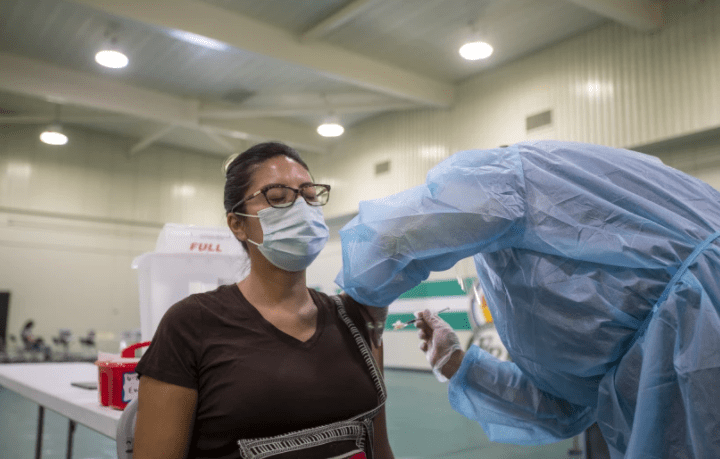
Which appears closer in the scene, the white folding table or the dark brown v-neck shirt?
the dark brown v-neck shirt

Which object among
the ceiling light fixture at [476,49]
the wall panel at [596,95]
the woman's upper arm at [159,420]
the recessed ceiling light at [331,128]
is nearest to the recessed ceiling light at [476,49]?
the ceiling light fixture at [476,49]

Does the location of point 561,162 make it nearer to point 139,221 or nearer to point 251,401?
A: point 251,401

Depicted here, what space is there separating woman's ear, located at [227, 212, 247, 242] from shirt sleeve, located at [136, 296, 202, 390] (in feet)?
0.85

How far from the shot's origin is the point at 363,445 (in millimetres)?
1174

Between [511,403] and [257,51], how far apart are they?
6.18 metres

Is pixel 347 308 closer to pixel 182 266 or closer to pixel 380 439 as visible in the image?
pixel 380 439

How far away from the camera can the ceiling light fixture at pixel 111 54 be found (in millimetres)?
6219

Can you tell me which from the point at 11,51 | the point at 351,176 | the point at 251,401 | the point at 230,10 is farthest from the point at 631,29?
the point at 11,51

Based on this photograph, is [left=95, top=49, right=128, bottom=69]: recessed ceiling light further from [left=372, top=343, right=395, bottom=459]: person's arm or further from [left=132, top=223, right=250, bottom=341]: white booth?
[left=372, top=343, right=395, bottom=459]: person's arm

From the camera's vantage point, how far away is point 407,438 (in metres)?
3.85

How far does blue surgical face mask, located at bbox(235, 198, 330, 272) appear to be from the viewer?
4.13 ft

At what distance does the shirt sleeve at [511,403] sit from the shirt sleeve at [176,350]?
2.23ft

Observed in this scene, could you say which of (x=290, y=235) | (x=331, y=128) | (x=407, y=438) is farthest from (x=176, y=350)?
(x=331, y=128)

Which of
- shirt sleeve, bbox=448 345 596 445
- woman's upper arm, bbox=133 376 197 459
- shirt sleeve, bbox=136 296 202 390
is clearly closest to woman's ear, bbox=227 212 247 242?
shirt sleeve, bbox=136 296 202 390
